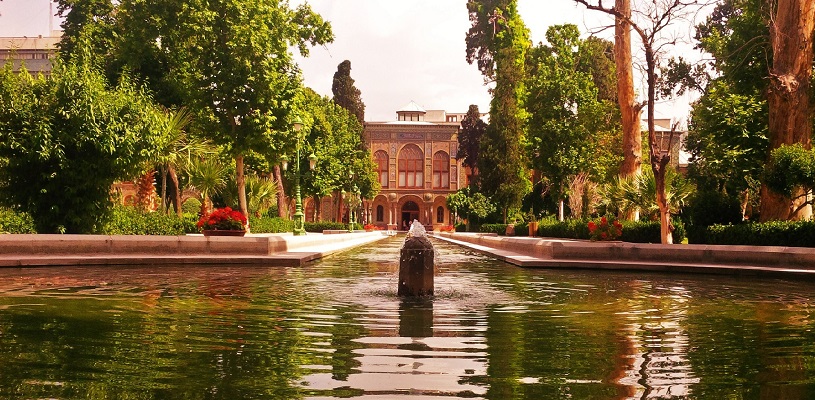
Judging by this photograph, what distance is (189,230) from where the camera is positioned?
87.8ft

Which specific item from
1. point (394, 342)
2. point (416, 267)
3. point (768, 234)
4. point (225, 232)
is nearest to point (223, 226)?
point (225, 232)

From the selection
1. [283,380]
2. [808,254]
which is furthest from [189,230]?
[283,380]

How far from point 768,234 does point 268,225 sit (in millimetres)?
24642

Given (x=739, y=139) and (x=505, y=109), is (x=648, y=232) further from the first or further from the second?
(x=505, y=109)

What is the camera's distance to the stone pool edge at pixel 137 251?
14.9 m

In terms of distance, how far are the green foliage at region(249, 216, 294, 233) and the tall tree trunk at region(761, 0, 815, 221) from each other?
2095 cm

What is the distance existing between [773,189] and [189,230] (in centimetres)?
1912

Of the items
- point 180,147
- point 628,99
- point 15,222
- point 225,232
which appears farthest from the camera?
point 180,147

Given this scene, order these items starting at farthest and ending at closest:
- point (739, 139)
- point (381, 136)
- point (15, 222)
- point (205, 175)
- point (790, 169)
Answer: point (381, 136) → point (205, 175) → point (739, 139) → point (790, 169) → point (15, 222)

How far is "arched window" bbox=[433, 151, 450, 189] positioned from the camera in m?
83.3

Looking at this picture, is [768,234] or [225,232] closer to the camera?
[768,234]

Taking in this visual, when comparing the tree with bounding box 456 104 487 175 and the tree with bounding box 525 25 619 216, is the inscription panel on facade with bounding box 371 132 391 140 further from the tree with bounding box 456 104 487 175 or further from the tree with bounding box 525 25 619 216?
the tree with bounding box 525 25 619 216

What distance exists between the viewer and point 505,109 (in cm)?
4281

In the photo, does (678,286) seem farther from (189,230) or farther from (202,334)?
(189,230)
